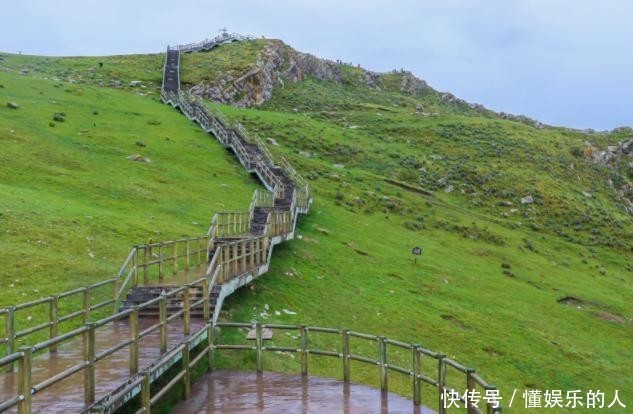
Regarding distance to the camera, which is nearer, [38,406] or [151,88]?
[38,406]


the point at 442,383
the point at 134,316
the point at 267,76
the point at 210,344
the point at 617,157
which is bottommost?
the point at 210,344

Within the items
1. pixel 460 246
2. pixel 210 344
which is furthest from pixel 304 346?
pixel 460 246

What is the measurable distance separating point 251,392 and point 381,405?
288 cm

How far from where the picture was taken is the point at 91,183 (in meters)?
36.0

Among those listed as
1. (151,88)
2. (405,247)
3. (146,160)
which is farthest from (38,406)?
(151,88)

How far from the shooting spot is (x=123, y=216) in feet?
100.0

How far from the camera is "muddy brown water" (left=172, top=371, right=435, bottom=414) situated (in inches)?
525

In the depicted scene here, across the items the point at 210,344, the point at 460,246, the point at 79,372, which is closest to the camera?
the point at 79,372

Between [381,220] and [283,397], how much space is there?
31.4 m

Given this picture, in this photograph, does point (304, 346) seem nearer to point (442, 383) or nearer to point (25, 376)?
point (442, 383)

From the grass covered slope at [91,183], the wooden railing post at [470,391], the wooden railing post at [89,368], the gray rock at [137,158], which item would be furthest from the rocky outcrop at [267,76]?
the wooden railing post at [470,391]

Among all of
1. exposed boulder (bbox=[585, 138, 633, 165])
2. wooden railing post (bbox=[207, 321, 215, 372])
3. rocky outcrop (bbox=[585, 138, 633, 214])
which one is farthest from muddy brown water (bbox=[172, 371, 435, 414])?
exposed boulder (bbox=[585, 138, 633, 165])

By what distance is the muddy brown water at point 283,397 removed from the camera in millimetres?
13344

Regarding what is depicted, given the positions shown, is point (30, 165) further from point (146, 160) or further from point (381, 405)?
point (381, 405)
